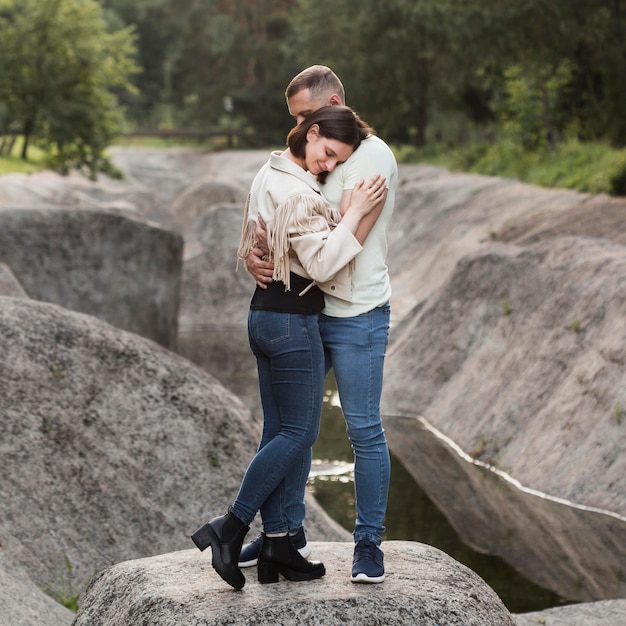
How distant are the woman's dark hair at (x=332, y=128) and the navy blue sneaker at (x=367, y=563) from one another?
1659 millimetres

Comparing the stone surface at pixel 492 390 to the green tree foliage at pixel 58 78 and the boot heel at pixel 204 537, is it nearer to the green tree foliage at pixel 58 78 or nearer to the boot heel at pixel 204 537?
the boot heel at pixel 204 537

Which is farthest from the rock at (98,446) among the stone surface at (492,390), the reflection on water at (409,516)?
the reflection on water at (409,516)

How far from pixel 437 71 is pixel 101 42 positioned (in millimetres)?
12671

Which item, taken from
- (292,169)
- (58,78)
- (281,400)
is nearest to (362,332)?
(281,400)

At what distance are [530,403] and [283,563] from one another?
28.1 feet

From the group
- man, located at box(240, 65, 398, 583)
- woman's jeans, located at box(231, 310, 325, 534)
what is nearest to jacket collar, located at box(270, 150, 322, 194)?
man, located at box(240, 65, 398, 583)

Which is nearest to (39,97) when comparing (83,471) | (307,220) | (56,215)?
(56,215)

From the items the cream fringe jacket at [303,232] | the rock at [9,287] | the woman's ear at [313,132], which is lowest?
the rock at [9,287]

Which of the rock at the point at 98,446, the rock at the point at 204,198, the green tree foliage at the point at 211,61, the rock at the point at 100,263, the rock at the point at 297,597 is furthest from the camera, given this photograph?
the green tree foliage at the point at 211,61

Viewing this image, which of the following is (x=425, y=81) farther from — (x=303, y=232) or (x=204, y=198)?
(x=303, y=232)

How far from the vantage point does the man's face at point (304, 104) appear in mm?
5578

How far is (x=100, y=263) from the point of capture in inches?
681

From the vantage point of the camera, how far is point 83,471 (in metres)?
8.16

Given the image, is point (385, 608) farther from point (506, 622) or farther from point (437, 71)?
point (437, 71)
